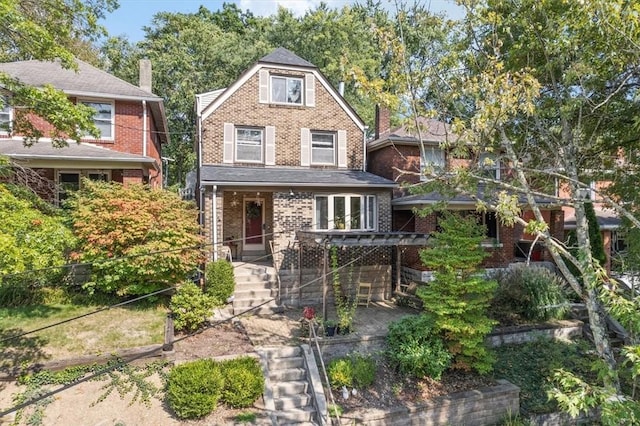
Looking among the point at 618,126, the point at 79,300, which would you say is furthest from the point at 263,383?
the point at 618,126

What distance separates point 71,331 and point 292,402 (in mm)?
5976

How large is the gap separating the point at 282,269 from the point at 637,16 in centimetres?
1176

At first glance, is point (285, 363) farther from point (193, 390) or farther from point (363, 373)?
point (193, 390)

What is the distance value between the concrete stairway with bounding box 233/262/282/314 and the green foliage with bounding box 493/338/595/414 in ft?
23.2

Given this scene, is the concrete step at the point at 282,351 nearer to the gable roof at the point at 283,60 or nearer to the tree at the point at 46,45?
the tree at the point at 46,45

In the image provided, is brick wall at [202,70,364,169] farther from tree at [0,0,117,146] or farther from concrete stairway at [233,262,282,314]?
tree at [0,0,117,146]

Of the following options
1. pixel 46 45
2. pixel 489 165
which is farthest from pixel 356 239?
pixel 46 45

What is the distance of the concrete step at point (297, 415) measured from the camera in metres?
7.90

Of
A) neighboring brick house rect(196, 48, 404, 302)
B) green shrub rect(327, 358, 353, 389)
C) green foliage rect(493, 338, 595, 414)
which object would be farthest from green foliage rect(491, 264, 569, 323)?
green shrub rect(327, 358, 353, 389)

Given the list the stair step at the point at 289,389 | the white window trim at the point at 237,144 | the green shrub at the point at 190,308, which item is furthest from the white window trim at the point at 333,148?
the stair step at the point at 289,389

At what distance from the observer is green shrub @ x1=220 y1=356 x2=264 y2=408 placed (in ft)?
25.6

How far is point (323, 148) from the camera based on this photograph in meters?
16.5

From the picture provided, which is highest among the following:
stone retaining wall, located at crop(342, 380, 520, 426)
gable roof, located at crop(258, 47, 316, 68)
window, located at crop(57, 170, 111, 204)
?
gable roof, located at crop(258, 47, 316, 68)

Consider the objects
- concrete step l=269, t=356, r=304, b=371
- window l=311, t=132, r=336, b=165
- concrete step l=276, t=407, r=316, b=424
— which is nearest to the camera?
concrete step l=276, t=407, r=316, b=424
